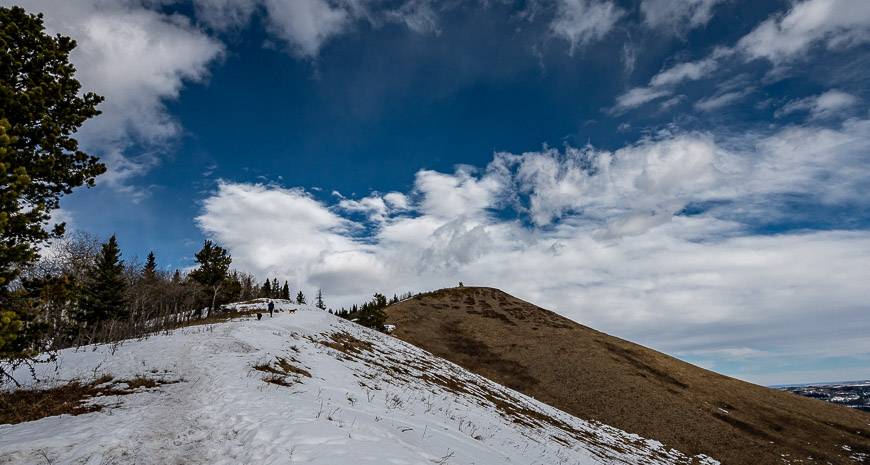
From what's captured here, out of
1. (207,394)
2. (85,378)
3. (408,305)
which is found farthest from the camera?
(408,305)

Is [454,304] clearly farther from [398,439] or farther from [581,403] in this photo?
[398,439]

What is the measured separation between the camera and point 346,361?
80.2 feet

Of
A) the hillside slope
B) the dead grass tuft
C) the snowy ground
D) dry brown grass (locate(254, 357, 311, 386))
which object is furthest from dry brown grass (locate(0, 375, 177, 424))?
the hillside slope

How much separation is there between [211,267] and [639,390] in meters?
59.1

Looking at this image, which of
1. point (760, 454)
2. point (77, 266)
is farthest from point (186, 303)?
point (760, 454)

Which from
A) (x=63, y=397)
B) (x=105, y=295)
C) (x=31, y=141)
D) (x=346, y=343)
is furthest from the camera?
(x=105, y=295)

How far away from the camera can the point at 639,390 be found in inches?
2322

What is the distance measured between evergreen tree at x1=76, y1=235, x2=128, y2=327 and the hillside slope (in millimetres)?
39901

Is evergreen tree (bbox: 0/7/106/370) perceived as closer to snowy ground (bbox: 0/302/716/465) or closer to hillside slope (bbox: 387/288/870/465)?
snowy ground (bbox: 0/302/716/465)

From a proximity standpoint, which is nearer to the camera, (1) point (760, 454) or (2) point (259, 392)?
(2) point (259, 392)

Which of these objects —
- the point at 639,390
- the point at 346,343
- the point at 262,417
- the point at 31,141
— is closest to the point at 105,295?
the point at 346,343

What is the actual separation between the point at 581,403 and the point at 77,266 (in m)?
68.4

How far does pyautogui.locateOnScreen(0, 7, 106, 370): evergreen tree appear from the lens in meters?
9.01

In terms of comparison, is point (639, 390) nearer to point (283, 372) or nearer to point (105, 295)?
point (283, 372)
